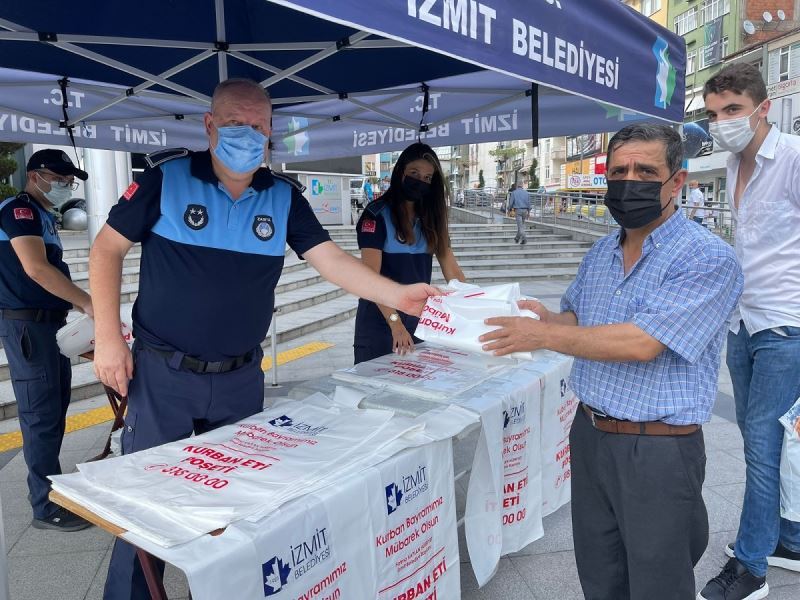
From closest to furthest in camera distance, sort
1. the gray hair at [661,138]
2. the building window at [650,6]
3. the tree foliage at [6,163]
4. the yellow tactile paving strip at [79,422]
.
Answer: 1. the gray hair at [661,138]
2. the yellow tactile paving strip at [79,422]
3. the tree foliage at [6,163]
4. the building window at [650,6]

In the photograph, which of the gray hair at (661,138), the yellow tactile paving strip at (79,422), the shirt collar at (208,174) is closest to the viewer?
the gray hair at (661,138)

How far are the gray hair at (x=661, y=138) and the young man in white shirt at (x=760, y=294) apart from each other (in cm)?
85

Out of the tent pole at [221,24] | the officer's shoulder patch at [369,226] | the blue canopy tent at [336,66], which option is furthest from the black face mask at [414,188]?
the tent pole at [221,24]

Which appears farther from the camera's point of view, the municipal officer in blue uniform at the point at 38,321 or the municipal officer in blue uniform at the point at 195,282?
the municipal officer in blue uniform at the point at 38,321

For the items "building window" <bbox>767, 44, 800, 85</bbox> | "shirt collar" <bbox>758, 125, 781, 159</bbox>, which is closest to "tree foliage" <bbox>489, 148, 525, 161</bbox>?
"building window" <bbox>767, 44, 800, 85</bbox>

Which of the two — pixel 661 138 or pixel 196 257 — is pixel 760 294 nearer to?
pixel 661 138

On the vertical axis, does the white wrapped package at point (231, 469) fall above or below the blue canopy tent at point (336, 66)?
below

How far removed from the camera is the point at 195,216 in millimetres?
1896

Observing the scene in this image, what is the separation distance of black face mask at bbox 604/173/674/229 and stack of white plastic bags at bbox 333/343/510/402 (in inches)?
28.5

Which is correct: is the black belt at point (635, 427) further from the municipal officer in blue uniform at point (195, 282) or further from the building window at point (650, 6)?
the building window at point (650, 6)

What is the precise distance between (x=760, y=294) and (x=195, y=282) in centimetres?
215

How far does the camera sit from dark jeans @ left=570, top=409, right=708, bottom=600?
5.28ft

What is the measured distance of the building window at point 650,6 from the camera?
127 feet

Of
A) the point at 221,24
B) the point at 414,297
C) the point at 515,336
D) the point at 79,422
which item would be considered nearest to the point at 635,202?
the point at 515,336
